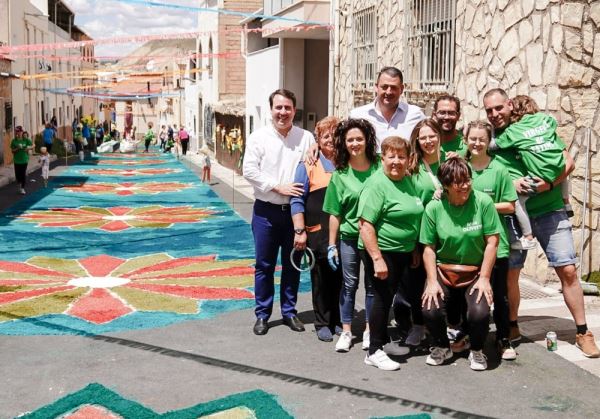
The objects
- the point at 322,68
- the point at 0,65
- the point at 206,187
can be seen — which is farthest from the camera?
the point at 0,65

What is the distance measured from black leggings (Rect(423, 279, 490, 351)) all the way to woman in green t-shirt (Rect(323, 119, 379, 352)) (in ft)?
1.77

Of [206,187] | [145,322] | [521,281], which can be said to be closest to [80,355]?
[145,322]

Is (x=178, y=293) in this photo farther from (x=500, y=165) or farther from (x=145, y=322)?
(x=500, y=165)

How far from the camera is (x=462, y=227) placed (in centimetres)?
563

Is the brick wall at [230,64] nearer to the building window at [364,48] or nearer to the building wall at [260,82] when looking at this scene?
the building wall at [260,82]

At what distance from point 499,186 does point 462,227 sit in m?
0.45

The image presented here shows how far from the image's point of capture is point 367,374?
5.60m

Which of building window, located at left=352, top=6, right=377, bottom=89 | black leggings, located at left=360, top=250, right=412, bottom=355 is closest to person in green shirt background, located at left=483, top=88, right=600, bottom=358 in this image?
black leggings, located at left=360, top=250, right=412, bottom=355

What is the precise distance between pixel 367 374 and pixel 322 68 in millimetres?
19351

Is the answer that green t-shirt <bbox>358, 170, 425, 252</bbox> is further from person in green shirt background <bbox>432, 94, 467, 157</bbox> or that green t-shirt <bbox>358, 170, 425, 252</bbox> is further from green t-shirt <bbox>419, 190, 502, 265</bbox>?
person in green shirt background <bbox>432, 94, 467, 157</bbox>

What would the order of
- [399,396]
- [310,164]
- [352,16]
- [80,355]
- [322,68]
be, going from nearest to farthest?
[399,396] → [80,355] → [310,164] → [352,16] → [322,68]

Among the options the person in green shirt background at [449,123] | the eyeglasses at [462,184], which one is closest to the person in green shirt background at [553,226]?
the person in green shirt background at [449,123]

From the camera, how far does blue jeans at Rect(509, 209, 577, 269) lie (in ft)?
19.5

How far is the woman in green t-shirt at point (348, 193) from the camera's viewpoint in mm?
6039
